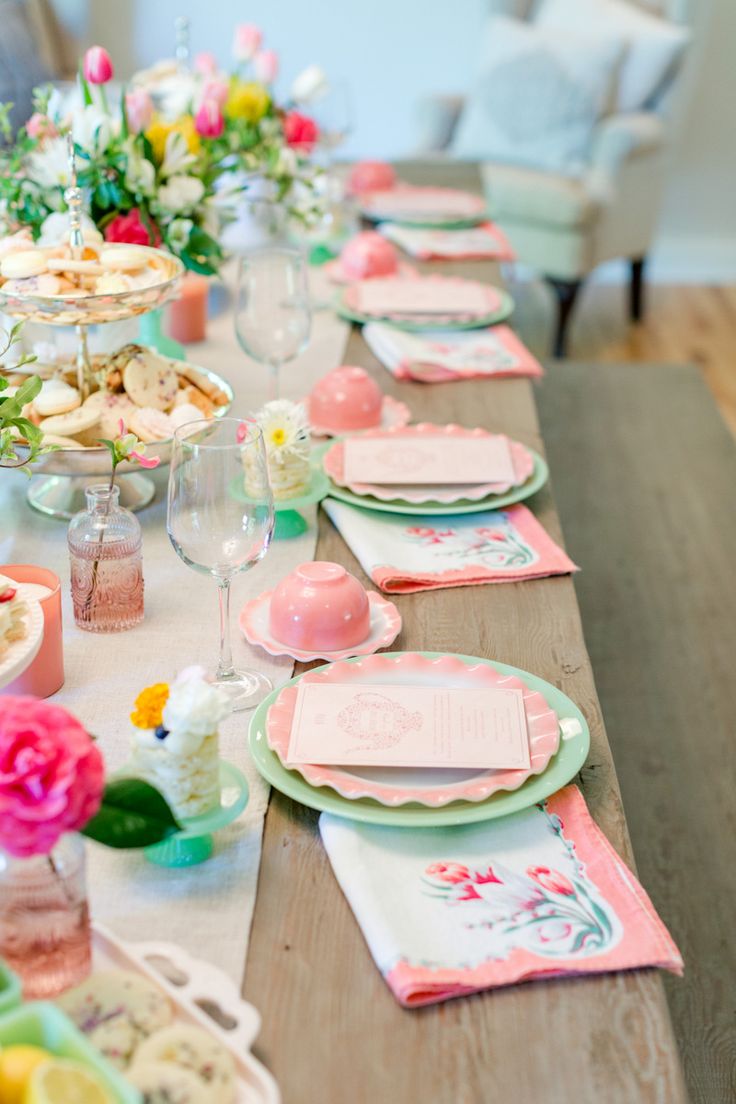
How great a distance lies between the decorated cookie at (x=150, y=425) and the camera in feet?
4.13

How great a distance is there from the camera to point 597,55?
12.5ft

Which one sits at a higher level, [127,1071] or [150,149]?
[150,149]

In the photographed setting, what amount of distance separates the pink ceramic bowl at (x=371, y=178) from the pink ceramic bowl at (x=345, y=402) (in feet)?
4.05

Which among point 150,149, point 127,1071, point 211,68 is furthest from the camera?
point 211,68

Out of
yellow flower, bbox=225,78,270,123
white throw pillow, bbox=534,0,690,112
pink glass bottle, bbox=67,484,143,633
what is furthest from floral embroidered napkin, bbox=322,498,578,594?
white throw pillow, bbox=534,0,690,112

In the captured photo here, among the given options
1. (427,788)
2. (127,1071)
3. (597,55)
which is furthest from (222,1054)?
(597,55)

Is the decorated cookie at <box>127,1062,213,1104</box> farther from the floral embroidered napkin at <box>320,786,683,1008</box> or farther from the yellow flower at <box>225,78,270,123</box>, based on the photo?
the yellow flower at <box>225,78,270,123</box>

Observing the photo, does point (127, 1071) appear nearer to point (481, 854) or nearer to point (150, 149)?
point (481, 854)

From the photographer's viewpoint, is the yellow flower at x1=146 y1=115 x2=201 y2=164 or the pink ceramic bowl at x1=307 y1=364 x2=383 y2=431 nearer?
the pink ceramic bowl at x1=307 y1=364 x2=383 y2=431

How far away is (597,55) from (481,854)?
352 cm

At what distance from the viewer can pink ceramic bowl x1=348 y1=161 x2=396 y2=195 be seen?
265cm

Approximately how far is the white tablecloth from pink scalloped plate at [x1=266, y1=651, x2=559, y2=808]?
42 millimetres

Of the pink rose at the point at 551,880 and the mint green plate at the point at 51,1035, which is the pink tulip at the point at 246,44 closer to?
the pink rose at the point at 551,880

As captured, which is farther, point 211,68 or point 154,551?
point 211,68
